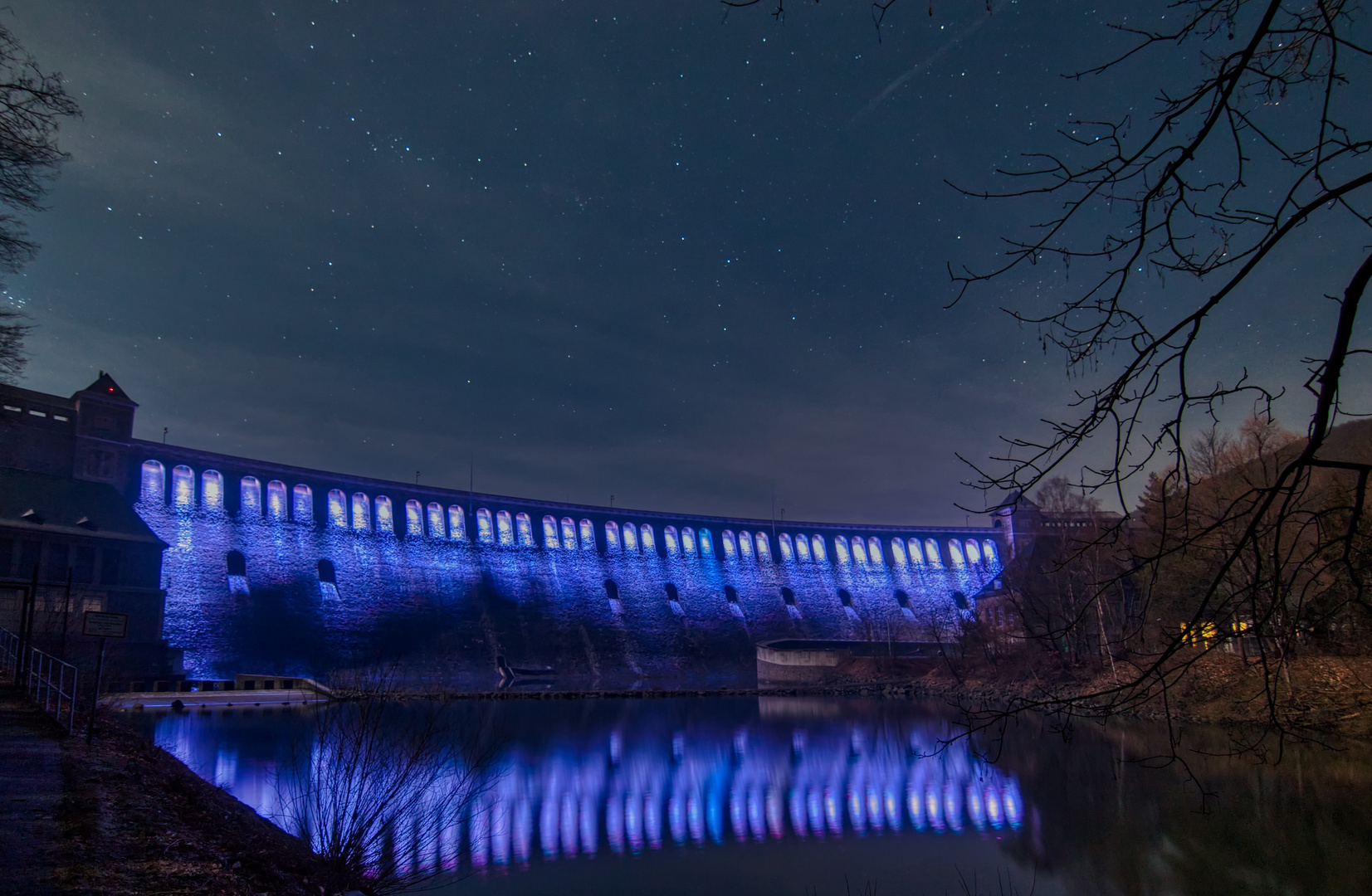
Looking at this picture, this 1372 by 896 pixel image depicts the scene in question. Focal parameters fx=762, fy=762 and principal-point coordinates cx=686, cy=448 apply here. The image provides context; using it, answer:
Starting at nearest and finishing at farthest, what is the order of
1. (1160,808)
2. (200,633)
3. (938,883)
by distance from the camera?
(938,883) → (1160,808) → (200,633)

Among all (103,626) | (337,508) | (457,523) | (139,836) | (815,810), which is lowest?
(815,810)

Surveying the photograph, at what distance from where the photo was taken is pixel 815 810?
657 inches

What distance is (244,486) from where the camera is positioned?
45844 millimetres

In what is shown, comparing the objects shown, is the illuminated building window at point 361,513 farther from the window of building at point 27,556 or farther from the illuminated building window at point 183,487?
the window of building at point 27,556

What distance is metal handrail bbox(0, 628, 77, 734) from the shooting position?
38.7 ft

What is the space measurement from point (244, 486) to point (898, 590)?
169 feet

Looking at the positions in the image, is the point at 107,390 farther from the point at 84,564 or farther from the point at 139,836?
the point at 139,836

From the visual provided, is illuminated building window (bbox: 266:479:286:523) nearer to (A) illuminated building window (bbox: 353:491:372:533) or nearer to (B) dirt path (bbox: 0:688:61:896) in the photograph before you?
(A) illuminated building window (bbox: 353:491:372:533)

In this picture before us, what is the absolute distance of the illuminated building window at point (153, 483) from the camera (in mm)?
40719

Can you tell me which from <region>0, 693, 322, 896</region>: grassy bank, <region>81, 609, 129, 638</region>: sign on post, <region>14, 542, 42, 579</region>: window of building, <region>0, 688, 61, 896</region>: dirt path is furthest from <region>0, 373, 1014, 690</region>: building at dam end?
<region>0, 693, 322, 896</region>: grassy bank

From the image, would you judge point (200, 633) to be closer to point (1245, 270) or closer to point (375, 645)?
point (375, 645)

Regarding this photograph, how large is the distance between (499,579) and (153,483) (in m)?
21.1

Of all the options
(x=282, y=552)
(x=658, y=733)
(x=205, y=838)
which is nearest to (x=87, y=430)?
(x=282, y=552)

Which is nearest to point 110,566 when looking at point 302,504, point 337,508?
point 302,504
